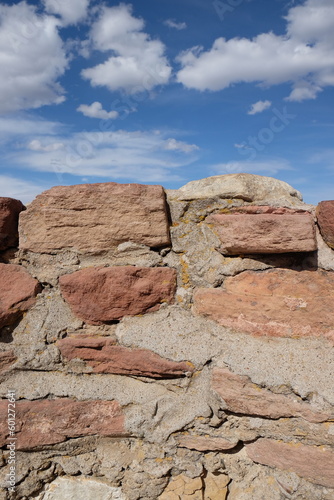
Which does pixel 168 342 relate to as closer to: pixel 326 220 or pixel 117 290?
pixel 117 290

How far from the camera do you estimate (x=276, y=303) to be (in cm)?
129

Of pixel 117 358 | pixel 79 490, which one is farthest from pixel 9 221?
pixel 79 490

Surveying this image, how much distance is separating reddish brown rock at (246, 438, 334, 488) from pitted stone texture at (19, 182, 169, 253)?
2.42 ft

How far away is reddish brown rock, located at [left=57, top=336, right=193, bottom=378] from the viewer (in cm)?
130

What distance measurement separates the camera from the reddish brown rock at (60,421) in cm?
133

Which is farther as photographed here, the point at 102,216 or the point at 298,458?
the point at 102,216

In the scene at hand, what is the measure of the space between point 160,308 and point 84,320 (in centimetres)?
27

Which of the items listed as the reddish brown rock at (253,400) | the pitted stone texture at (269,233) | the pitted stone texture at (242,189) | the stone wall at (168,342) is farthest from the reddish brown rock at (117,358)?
the pitted stone texture at (242,189)

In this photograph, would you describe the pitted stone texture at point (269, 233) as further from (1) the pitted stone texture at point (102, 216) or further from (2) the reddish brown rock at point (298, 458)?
(2) the reddish brown rock at point (298, 458)

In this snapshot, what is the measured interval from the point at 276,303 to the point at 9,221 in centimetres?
98

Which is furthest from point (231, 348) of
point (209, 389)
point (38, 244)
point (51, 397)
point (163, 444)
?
point (38, 244)

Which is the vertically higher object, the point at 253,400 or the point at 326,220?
the point at 326,220

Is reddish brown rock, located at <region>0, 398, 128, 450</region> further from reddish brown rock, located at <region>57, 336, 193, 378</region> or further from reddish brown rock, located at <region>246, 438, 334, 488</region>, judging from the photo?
reddish brown rock, located at <region>246, 438, 334, 488</region>

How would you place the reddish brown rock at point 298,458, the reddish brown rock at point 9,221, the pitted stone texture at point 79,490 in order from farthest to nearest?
1. the reddish brown rock at point 9,221
2. the pitted stone texture at point 79,490
3. the reddish brown rock at point 298,458
